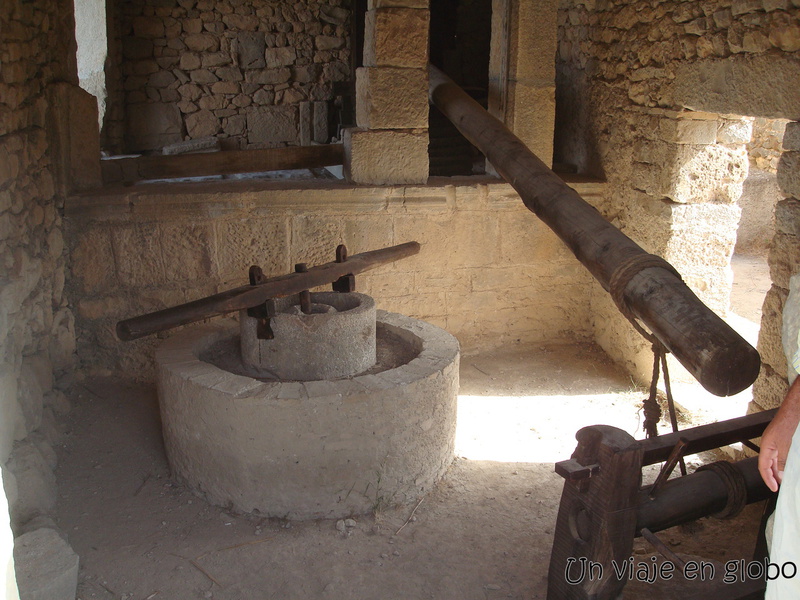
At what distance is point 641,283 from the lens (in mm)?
2709

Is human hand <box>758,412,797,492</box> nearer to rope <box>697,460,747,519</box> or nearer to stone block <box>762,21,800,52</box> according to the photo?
rope <box>697,460,747,519</box>

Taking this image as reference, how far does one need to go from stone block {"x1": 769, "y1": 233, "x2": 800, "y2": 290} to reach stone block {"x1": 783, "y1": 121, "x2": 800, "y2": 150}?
42 cm

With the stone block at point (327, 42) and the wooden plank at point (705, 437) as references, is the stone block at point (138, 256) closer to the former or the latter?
the wooden plank at point (705, 437)

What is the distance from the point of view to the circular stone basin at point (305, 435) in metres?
3.23

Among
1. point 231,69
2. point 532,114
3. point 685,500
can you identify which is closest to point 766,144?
point 532,114

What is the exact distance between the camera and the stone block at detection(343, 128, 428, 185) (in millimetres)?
4898

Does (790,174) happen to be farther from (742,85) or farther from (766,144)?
(766,144)

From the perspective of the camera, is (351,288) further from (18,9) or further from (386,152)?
(18,9)

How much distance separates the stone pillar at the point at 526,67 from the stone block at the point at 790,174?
6.97 ft

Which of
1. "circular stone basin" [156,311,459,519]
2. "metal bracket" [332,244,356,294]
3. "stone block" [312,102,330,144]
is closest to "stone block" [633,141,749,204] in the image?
"circular stone basin" [156,311,459,519]

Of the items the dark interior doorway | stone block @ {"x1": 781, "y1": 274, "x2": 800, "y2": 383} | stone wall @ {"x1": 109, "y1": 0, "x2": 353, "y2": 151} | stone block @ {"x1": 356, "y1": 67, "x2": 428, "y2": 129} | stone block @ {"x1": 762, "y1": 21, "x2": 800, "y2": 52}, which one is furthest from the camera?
the dark interior doorway

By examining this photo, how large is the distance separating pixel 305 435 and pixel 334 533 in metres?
0.49

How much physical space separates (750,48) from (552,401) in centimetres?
243

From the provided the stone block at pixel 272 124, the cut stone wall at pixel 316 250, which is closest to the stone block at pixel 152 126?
the stone block at pixel 272 124
